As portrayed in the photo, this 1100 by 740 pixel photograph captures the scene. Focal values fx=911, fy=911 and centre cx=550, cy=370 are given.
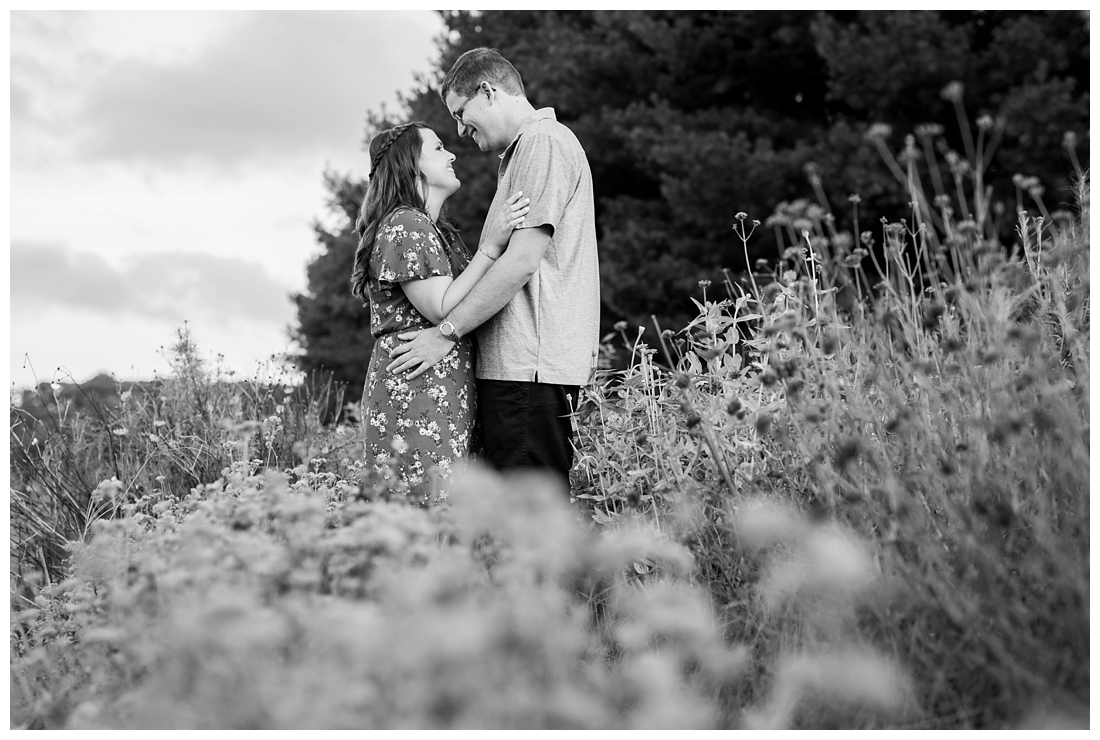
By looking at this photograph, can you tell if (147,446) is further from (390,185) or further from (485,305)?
(485,305)

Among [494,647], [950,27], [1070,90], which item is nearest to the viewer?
[494,647]

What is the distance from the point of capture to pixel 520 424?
306 cm

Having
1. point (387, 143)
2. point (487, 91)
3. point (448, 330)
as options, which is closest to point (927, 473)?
point (448, 330)

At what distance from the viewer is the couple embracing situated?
3006 millimetres

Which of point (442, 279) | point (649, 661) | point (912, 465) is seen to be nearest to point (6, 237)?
point (442, 279)

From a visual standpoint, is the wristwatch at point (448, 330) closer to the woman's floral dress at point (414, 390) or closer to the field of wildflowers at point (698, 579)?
the woman's floral dress at point (414, 390)

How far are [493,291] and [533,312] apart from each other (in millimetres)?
177

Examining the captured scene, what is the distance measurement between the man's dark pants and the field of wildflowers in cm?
13

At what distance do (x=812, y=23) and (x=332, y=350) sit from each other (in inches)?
354

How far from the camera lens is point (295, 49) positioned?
17.1 feet

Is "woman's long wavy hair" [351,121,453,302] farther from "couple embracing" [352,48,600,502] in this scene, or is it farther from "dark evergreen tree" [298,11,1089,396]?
"dark evergreen tree" [298,11,1089,396]

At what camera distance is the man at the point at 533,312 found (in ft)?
9.78

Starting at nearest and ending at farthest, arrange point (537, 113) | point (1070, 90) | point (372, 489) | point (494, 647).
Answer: point (494, 647) < point (372, 489) < point (537, 113) < point (1070, 90)

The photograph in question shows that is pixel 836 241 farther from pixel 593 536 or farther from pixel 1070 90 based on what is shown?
pixel 1070 90
